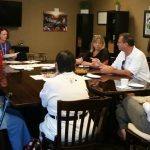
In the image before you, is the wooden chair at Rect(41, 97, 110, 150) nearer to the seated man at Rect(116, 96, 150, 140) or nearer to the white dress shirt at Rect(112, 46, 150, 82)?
the seated man at Rect(116, 96, 150, 140)

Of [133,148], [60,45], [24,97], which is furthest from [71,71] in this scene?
[60,45]

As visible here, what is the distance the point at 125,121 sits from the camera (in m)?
2.85

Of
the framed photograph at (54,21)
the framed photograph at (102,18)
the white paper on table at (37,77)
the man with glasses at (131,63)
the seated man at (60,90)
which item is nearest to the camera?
the seated man at (60,90)

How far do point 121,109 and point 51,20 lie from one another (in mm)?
5268

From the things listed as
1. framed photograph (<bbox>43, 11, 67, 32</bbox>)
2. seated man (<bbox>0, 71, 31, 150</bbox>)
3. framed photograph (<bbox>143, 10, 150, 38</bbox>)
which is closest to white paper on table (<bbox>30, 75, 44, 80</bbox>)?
seated man (<bbox>0, 71, 31, 150</bbox>)

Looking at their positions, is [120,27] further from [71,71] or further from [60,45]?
[71,71]

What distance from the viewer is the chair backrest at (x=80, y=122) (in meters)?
2.12

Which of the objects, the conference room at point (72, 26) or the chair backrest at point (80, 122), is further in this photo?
the conference room at point (72, 26)

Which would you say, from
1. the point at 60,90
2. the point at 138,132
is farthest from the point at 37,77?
the point at 138,132

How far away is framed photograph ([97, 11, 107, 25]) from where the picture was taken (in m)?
7.24

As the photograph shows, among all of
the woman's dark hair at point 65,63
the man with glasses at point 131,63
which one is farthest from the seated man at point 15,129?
the man with glasses at point 131,63

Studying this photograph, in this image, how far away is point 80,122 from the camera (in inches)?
89.1

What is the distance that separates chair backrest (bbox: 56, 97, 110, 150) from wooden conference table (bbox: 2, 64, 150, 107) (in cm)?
31

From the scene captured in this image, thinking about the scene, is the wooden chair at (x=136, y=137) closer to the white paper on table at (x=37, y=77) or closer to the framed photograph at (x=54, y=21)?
the white paper on table at (x=37, y=77)
